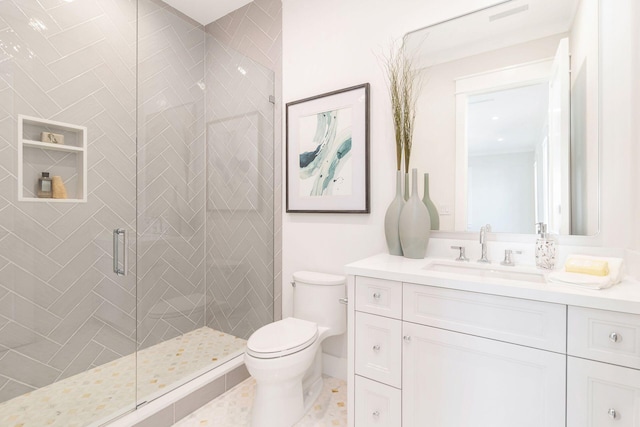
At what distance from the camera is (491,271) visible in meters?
1.36

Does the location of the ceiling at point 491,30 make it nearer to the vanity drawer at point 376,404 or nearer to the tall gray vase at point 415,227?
the tall gray vase at point 415,227

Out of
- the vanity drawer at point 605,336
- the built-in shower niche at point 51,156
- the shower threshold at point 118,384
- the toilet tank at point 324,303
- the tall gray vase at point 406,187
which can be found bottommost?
the shower threshold at point 118,384

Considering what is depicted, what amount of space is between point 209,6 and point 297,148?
148cm

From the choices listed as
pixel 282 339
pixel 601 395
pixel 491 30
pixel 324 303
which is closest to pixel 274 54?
pixel 491 30

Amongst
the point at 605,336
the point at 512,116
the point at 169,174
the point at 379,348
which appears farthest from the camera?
the point at 169,174

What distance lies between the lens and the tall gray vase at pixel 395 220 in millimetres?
1607

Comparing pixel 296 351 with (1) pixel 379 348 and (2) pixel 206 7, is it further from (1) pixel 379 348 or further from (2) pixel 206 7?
(2) pixel 206 7

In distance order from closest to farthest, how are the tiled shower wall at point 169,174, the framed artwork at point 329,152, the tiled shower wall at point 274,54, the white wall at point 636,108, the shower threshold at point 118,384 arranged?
1. the white wall at point 636,108
2. the shower threshold at point 118,384
3. the framed artwork at point 329,152
4. the tiled shower wall at point 169,174
5. the tiled shower wall at point 274,54

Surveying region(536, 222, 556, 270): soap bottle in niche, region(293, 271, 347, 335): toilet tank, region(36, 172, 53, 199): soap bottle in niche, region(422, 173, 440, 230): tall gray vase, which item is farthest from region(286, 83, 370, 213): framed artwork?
region(36, 172, 53, 199): soap bottle in niche

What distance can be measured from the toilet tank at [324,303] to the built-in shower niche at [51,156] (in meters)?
1.59

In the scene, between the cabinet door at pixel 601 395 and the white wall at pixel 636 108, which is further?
the white wall at pixel 636 108

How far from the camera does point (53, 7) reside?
176 cm

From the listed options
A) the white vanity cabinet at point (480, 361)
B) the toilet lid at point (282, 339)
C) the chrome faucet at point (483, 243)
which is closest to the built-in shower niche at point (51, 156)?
the toilet lid at point (282, 339)

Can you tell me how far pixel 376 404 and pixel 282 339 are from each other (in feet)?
1.75
